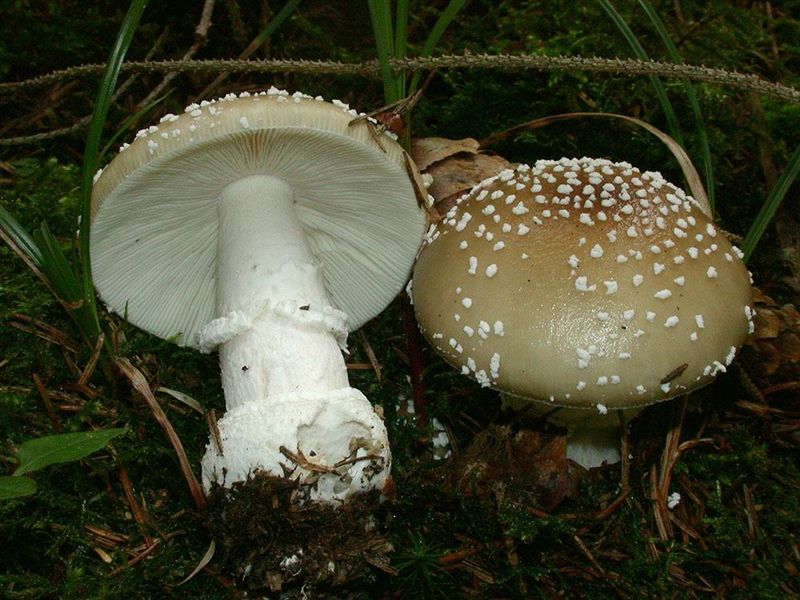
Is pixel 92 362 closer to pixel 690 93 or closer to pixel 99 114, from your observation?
pixel 99 114

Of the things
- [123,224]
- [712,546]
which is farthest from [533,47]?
[712,546]

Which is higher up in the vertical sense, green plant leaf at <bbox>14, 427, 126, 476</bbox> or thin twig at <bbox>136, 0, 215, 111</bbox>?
thin twig at <bbox>136, 0, 215, 111</bbox>

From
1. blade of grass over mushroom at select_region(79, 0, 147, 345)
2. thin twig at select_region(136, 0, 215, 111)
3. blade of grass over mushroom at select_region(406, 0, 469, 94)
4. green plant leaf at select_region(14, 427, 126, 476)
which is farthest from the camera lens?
thin twig at select_region(136, 0, 215, 111)

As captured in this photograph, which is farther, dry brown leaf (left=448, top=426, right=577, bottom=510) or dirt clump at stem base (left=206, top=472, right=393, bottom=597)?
dry brown leaf (left=448, top=426, right=577, bottom=510)

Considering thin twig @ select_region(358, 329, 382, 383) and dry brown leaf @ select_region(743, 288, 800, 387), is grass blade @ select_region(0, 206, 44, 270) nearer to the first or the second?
thin twig @ select_region(358, 329, 382, 383)

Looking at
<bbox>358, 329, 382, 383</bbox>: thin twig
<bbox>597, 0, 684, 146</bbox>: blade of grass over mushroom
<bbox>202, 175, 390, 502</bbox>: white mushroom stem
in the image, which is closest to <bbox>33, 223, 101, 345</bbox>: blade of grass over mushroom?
<bbox>202, 175, 390, 502</bbox>: white mushroom stem

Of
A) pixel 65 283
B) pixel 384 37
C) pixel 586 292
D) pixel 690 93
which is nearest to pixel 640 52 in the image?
pixel 690 93
